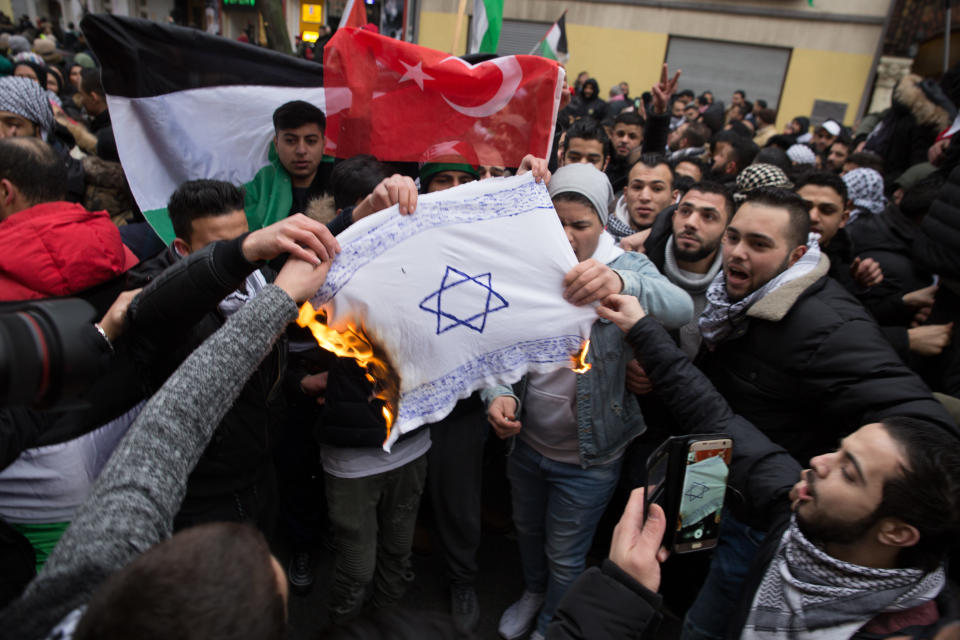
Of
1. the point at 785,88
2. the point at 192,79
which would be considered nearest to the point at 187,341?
the point at 192,79

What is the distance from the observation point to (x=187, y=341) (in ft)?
5.94

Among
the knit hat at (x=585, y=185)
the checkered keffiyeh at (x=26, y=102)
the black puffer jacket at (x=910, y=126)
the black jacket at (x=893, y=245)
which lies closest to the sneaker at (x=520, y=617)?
the knit hat at (x=585, y=185)

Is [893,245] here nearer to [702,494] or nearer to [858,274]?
[858,274]

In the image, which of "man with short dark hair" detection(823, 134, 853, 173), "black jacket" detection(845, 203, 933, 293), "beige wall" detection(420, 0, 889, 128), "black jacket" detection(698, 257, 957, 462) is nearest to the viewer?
"black jacket" detection(698, 257, 957, 462)

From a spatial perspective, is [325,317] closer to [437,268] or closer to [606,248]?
[437,268]

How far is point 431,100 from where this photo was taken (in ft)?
7.50

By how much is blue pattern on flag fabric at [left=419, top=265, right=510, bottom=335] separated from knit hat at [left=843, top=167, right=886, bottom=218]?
13.0ft

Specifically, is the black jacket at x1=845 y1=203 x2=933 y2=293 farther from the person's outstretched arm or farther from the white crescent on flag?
the person's outstretched arm

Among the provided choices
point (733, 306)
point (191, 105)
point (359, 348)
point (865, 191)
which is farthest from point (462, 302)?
point (865, 191)

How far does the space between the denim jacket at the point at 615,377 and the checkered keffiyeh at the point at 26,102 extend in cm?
346

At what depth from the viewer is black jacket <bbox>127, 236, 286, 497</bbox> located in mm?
1593

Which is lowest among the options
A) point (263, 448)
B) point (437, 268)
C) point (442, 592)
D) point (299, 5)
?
point (442, 592)

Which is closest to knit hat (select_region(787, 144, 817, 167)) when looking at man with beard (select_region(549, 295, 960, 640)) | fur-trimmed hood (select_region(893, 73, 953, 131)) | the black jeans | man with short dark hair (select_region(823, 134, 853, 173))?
man with short dark hair (select_region(823, 134, 853, 173))

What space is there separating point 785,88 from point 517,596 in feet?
59.6
